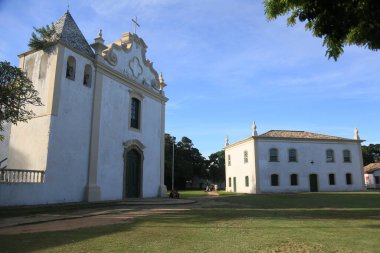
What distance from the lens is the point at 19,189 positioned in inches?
471

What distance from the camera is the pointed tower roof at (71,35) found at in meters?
15.3

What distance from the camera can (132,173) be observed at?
61.6 feet

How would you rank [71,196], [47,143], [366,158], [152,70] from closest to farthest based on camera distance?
[47,143] → [71,196] → [152,70] → [366,158]

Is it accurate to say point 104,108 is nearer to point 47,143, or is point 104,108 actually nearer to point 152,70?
point 47,143

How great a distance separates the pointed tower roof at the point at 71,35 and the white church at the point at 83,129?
6 cm

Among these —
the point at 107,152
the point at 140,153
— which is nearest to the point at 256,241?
the point at 107,152

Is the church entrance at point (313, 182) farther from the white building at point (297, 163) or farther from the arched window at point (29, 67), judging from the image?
the arched window at point (29, 67)

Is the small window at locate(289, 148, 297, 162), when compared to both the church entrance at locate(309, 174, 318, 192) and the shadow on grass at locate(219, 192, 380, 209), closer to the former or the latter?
the church entrance at locate(309, 174, 318, 192)

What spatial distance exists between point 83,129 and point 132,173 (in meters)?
4.52

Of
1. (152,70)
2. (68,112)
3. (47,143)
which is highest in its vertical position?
(152,70)

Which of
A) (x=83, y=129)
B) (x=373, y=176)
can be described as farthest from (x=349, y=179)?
(x=83, y=129)

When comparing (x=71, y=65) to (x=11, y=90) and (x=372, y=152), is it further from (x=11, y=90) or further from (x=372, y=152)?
(x=372, y=152)

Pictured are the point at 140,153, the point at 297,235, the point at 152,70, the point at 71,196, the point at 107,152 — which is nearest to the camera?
the point at 297,235

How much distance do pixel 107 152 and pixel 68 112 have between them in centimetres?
308
